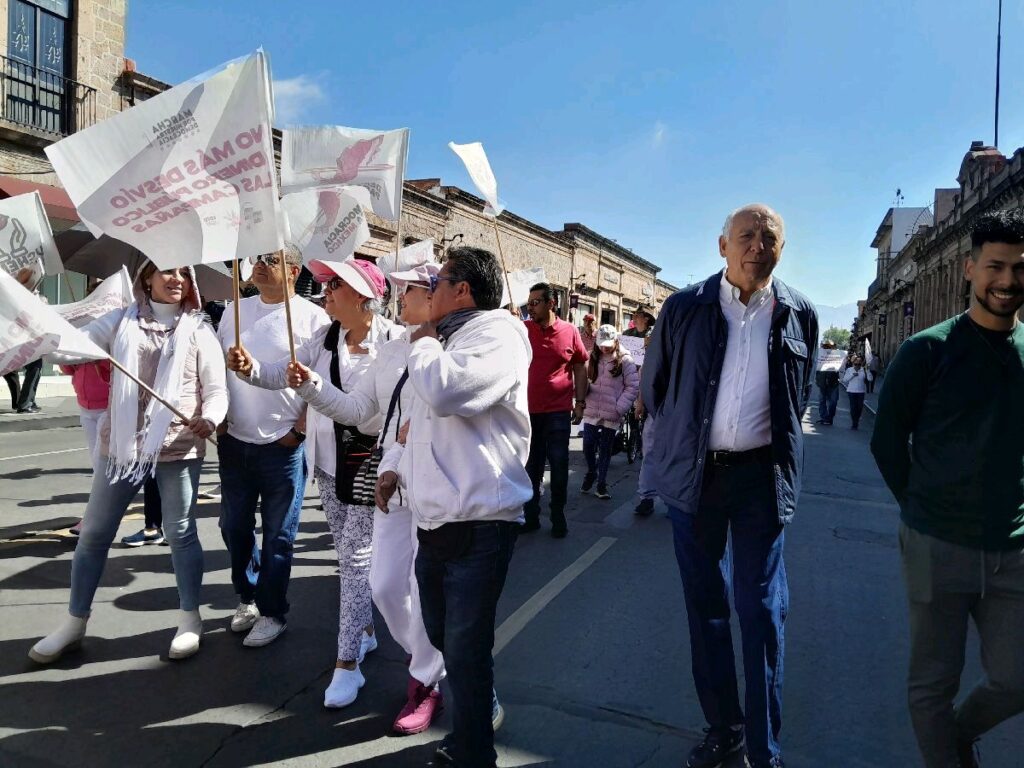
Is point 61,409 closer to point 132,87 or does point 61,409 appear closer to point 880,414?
point 132,87

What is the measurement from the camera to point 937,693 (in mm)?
2438

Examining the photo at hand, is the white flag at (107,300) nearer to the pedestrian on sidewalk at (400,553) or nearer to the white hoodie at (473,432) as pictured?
the pedestrian on sidewalk at (400,553)

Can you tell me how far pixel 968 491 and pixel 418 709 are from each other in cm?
218

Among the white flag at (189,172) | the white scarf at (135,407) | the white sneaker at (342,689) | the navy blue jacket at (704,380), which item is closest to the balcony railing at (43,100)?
the white scarf at (135,407)

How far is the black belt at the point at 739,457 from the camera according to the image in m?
2.81

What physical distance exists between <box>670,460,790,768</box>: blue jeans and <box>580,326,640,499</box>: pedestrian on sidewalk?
470 cm

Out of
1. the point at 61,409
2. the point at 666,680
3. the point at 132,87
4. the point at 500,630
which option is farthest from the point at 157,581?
the point at 132,87

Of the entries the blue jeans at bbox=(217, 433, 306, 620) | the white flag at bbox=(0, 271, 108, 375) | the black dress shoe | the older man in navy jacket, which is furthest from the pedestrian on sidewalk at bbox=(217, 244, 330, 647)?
the black dress shoe

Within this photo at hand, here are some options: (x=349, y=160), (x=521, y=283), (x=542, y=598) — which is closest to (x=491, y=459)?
(x=542, y=598)

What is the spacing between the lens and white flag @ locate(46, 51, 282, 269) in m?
2.73

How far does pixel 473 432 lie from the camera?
8.25 ft

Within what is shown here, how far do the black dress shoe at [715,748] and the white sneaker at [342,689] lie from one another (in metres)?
1.40

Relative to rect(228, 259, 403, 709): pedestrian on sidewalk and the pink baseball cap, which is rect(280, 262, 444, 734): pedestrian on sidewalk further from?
the pink baseball cap

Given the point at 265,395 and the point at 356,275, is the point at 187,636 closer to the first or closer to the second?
the point at 265,395
